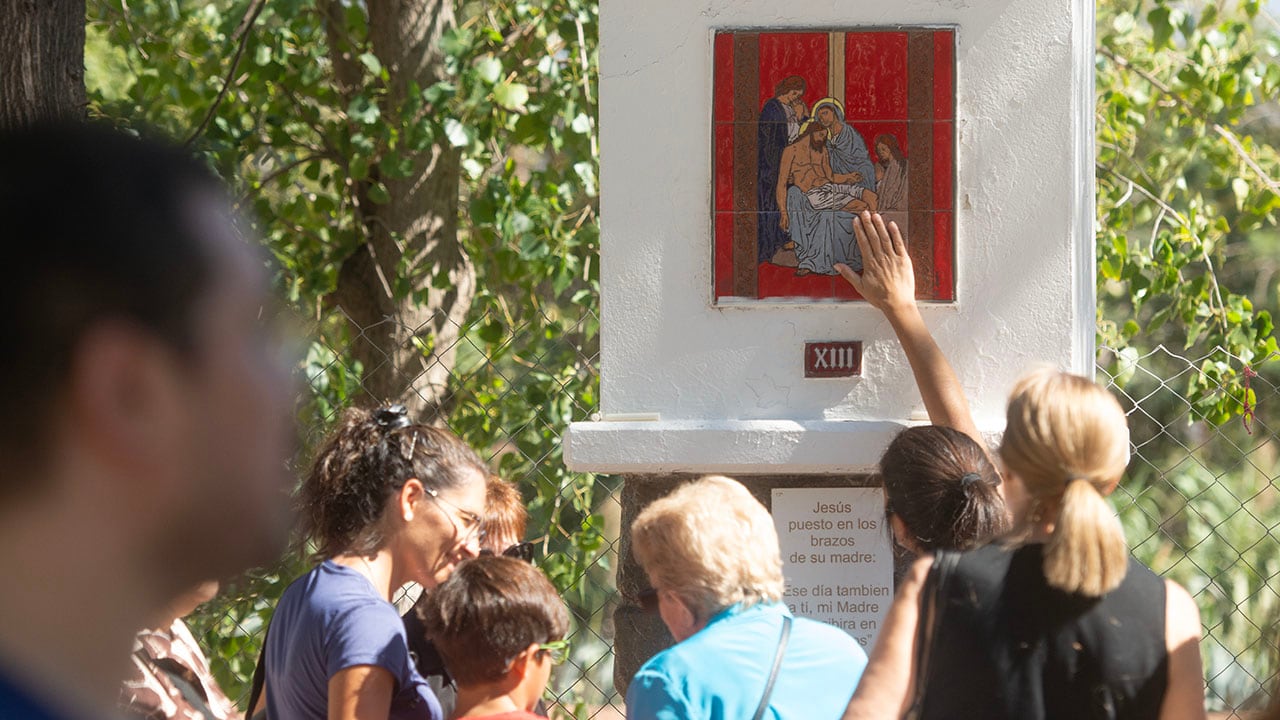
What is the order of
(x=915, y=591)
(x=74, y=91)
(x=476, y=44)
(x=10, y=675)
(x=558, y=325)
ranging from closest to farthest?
(x=10, y=675)
(x=915, y=591)
(x=74, y=91)
(x=558, y=325)
(x=476, y=44)

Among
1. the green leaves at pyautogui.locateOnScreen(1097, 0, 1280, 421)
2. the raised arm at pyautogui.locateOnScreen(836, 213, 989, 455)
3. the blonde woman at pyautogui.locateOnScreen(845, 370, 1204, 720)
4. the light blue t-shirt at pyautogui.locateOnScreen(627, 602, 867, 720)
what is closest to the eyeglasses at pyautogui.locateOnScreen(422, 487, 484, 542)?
the light blue t-shirt at pyautogui.locateOnScreen(627, 602, 867, 720)

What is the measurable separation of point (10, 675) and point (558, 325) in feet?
14.6

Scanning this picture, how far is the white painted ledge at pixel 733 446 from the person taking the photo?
369 centimetres

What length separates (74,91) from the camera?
338 cm

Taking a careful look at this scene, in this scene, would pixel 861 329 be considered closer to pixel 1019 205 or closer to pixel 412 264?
pixel 1019 205

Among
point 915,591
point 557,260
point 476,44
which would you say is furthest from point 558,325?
point 915,591

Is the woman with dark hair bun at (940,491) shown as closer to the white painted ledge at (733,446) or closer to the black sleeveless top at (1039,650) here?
the black sleeveless top at (1039,650)

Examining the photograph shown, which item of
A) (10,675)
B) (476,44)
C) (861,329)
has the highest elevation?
(476,44)

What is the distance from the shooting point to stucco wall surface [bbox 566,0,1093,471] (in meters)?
3.76

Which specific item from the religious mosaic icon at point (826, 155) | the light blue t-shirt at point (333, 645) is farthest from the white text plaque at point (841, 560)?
the light blue t-shirt at point (333, 645)

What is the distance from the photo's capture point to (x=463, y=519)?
10.2 ft

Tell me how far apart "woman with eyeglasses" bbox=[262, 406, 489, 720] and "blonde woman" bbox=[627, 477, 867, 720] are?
1.86 ft

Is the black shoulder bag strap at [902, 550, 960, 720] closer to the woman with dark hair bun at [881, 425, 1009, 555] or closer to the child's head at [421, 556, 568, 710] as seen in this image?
the woman with dark hair bun at [881, 425, 1009, 555]

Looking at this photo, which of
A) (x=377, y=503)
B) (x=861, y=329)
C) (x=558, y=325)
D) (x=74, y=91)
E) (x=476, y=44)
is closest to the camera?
(x=377, y=503)
